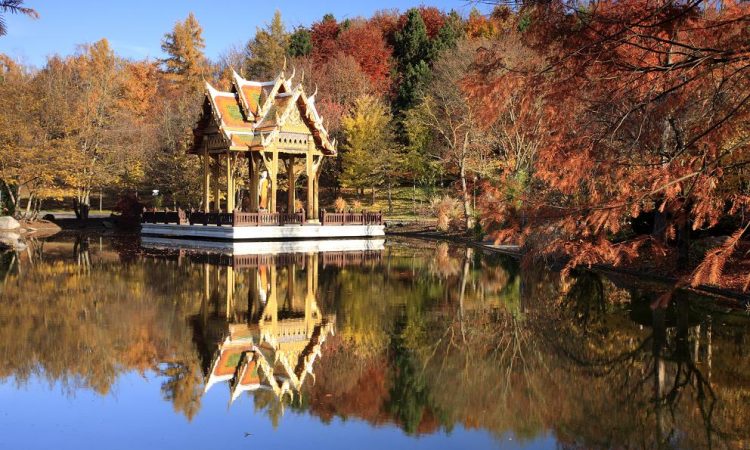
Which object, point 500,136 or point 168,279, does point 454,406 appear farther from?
point 500,136

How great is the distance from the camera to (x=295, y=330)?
11.1m

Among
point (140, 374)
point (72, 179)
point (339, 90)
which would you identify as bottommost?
point (140, 374)

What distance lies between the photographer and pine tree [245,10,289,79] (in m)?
64.4

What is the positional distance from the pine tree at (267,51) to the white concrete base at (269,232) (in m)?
29.1

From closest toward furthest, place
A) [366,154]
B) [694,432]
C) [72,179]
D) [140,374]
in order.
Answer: [694,432]
[140,374]
[72,179]
[366,154]

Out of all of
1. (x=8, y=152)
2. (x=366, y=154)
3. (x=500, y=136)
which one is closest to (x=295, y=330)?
(x=500, y=136)

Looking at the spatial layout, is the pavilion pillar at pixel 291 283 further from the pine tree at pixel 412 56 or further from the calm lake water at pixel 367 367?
the pine tree at pixel 412 56

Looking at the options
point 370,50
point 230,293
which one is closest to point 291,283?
point 230,293

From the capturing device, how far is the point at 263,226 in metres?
33.0

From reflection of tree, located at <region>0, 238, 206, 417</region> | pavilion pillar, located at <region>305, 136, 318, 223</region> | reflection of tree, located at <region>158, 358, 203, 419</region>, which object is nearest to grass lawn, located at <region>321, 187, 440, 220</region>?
pavilion pillar, located at <region>305, 136, 318, 223</region>

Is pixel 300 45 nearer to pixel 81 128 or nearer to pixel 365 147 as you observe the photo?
pixel 365 147

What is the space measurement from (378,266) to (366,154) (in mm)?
29035

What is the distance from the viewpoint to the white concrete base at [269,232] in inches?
1277

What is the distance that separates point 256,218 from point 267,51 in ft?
121
